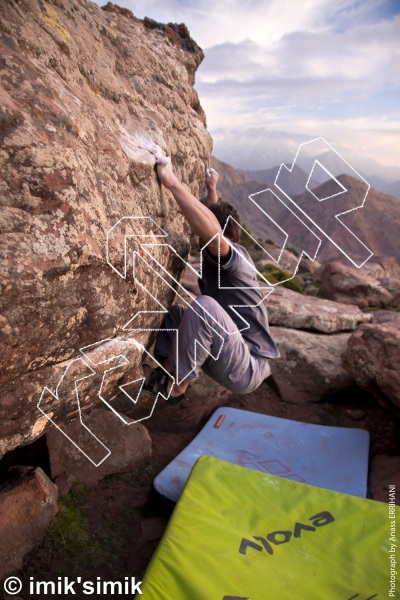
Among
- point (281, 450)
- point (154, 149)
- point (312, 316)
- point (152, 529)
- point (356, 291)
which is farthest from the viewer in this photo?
point (356, 291)

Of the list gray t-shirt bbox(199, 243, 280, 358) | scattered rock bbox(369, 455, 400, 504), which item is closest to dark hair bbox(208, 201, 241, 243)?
gray t-shirt bbox(199, 243, 280, 358)

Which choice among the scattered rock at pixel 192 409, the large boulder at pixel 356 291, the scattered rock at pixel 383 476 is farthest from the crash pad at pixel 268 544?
the large boulder at pixel 356 291

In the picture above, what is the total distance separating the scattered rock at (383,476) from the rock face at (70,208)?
8.80 feet

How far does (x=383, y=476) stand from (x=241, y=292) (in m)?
2.49

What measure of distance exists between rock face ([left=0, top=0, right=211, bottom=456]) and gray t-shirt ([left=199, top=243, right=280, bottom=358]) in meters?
0.39

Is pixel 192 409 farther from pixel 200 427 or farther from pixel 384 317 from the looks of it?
pixel 384 317

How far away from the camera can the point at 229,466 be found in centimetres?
419

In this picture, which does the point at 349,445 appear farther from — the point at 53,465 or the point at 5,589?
the point at 5,589

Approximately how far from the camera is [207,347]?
12.0 feet

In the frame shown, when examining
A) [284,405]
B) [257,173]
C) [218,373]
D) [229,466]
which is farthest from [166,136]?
[257,173]

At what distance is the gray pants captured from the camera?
11.8 ft

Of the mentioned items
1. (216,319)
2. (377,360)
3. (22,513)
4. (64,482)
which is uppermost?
(216,319)

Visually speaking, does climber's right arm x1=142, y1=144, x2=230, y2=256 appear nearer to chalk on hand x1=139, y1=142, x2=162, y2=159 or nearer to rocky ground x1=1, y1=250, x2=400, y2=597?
chalk on hand x1=139, y1=142, x2=162, y2=159

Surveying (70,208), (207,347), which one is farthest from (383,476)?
(70,208)
